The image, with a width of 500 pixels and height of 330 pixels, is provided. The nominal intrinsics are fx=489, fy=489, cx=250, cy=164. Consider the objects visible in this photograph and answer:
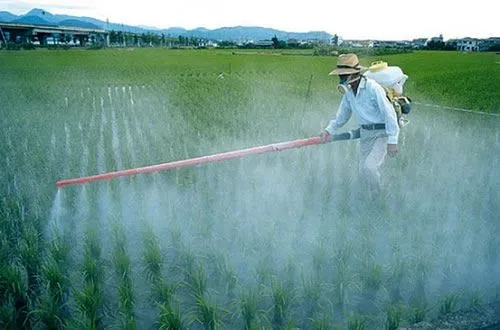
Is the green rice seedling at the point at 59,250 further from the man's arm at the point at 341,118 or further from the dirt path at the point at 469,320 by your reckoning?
the man's arm at the point at 341,118

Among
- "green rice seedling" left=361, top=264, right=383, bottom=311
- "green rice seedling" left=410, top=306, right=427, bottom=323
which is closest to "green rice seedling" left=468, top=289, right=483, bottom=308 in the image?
"green rice seedling" left=410, top=306, right=427, bottom=323

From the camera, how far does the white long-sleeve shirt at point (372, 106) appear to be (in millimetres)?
3957

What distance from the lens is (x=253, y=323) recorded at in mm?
2607

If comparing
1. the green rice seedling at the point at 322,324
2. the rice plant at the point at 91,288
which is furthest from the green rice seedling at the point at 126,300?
the green rice seedling at the point at 322,324

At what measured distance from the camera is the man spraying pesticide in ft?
13.0

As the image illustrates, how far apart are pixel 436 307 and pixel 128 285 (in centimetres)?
192

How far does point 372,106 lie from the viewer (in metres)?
4.13

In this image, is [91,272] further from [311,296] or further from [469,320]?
[469,320]

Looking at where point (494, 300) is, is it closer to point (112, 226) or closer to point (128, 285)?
point (128, 285)

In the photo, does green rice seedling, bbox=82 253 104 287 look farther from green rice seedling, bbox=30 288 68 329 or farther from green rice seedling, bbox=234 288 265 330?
green rice seedling, bbox=234 288 265 330

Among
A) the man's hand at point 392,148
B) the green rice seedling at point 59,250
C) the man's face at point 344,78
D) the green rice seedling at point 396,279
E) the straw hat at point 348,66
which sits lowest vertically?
the green rice seedling at point 396,279

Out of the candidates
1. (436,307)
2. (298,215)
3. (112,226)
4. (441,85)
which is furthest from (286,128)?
(441,85)

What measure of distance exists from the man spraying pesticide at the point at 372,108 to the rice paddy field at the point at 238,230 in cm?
43

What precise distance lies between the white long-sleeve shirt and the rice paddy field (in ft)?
2.50
